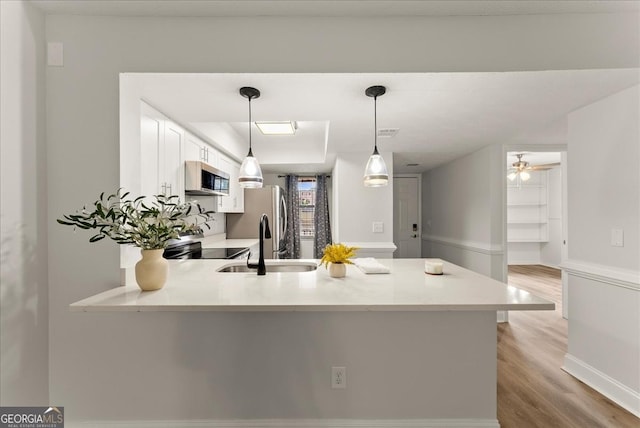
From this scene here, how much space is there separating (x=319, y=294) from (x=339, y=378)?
537 mm

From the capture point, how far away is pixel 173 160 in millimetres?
2438

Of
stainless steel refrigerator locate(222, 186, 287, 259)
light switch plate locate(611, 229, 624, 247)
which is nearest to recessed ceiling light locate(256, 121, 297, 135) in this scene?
stainless steel refrigerator locate(222, 186, 287, 259)

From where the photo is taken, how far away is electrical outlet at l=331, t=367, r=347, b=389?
61.9 inches

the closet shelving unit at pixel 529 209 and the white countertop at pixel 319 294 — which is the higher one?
the closet shelving unit at pixel 529 209

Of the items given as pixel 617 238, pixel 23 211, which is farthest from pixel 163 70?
pixel 617 238

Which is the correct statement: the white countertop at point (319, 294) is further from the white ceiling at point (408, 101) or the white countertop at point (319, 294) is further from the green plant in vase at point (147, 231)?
the white ceiling at point (408, 101)

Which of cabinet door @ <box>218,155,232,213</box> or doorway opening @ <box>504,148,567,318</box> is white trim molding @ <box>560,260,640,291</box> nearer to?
cabinet door @ <box>218,155,232,213</box>

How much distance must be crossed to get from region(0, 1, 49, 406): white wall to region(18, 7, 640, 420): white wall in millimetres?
47

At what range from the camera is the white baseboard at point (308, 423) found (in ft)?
5.13

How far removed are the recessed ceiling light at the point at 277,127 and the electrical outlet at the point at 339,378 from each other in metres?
2.62

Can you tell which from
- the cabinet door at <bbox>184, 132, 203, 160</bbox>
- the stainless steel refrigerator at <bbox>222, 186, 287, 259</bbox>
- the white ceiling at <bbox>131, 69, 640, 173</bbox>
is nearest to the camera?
the white ceiling at <bbox>131, 69, 640, 173</bbox>

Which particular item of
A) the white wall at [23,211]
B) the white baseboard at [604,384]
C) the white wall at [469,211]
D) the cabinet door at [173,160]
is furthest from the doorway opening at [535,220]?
the white wall at [23,211]

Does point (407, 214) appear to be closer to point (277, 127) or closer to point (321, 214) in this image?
point (321, 214)

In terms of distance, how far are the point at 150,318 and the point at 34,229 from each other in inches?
30.1
